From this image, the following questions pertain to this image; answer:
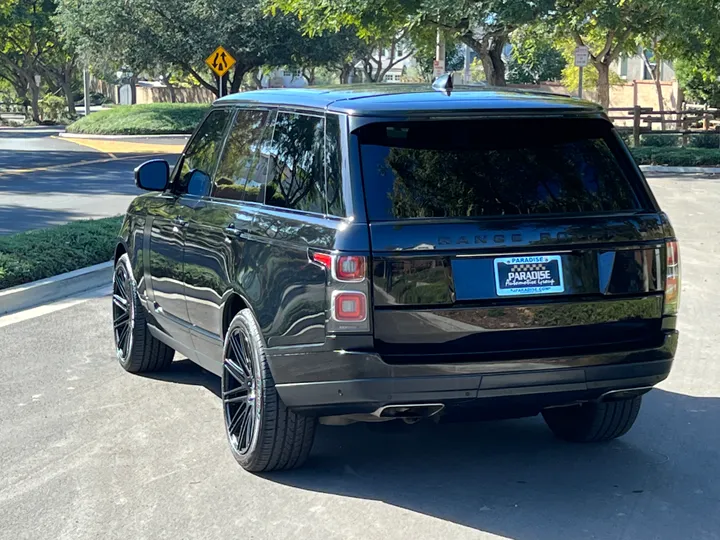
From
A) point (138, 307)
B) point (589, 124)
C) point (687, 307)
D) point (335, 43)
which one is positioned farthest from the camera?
point (335, 43)

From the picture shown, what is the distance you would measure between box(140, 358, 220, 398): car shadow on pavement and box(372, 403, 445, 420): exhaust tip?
2453 millimetres

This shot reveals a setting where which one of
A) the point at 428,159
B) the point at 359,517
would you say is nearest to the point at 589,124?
the point at 428,159

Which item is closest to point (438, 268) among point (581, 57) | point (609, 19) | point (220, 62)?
point (220, 62)

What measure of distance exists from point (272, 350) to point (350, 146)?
101 centimetres

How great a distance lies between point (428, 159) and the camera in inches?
195

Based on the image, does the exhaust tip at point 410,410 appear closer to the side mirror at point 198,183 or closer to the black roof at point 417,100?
the black roof at point 417,100

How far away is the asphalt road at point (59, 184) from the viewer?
17.4 m

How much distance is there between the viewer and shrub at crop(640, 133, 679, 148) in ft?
112

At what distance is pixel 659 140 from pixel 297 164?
3056cm

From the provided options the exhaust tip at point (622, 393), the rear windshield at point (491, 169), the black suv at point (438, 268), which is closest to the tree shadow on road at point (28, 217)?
the black suv at point (438, 268)

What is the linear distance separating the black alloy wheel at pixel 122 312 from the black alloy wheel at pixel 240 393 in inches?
76.7

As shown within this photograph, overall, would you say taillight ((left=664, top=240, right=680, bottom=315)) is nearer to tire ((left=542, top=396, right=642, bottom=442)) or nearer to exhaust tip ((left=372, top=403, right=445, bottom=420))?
tire ((left=542, top=396, right=642, bottom=442))

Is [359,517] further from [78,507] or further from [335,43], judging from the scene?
[335,43]

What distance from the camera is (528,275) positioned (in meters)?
4.88
